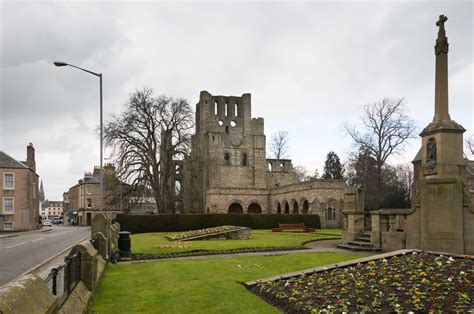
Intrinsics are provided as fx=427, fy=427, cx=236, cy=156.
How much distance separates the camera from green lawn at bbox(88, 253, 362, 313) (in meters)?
7.90

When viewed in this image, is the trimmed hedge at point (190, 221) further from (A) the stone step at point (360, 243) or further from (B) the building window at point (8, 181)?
(A) the stone step at point (360, 243)

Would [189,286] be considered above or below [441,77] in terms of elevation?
below

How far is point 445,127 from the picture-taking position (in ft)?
47.6

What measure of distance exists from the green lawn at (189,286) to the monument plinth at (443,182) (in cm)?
341

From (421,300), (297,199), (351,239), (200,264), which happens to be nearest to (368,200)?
(297,199)

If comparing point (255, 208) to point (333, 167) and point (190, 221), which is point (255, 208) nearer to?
point (190, 221)

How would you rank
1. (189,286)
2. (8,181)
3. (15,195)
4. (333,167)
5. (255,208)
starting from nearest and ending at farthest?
(189,286), (8,181), (15,195), (255,208), (333,167)

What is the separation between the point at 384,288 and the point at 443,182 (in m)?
7.89

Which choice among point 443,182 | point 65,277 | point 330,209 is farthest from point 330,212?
point 65,277

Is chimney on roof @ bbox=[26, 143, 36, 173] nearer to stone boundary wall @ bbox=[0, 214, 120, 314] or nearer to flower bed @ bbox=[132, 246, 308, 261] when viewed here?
flower bed @ bbox=[132, 246, 308, 261]

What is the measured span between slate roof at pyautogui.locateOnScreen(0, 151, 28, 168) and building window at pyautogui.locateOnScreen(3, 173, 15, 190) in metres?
1.01

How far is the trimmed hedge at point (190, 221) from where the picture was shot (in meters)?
37.8

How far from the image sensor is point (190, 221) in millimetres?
38969

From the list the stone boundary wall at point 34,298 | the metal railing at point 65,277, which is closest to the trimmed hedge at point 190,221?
the metal railing at point 65,277
